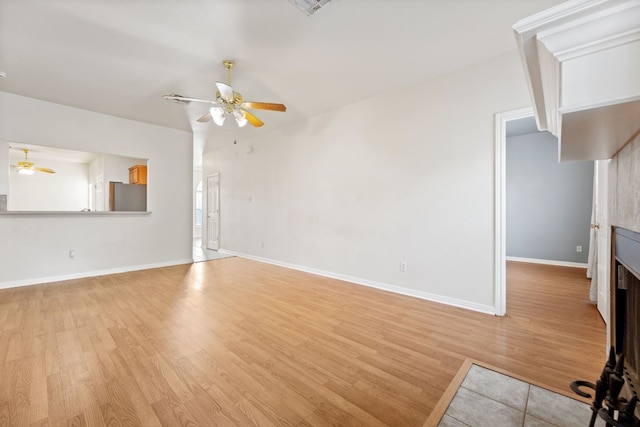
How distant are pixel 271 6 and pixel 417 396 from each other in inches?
117

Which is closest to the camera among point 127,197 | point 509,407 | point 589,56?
point 589,56

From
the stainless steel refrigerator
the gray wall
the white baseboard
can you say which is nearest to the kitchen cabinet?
the stainless steel refrigerator

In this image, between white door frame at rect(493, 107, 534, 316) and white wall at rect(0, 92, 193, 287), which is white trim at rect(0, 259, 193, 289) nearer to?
white wall at rect(0, 92, 193, 287)

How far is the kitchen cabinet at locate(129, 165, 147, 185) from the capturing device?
4801 mm

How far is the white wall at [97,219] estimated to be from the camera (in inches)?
148

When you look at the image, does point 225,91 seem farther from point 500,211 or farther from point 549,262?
point 549,262

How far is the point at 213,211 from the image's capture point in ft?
24.0

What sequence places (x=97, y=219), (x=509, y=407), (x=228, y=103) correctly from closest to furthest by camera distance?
(x=509, y=407) → (x=228, y=103) → (x=97, y=219)

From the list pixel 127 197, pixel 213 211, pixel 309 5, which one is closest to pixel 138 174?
pixel 127 197

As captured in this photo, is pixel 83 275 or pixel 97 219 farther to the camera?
pixel 97 219

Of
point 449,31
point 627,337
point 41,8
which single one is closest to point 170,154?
point 41,8

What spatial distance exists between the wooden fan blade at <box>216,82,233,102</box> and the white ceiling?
1.20 ft

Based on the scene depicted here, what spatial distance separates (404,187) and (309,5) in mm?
2213

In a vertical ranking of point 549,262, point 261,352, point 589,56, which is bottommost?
point 261,352
